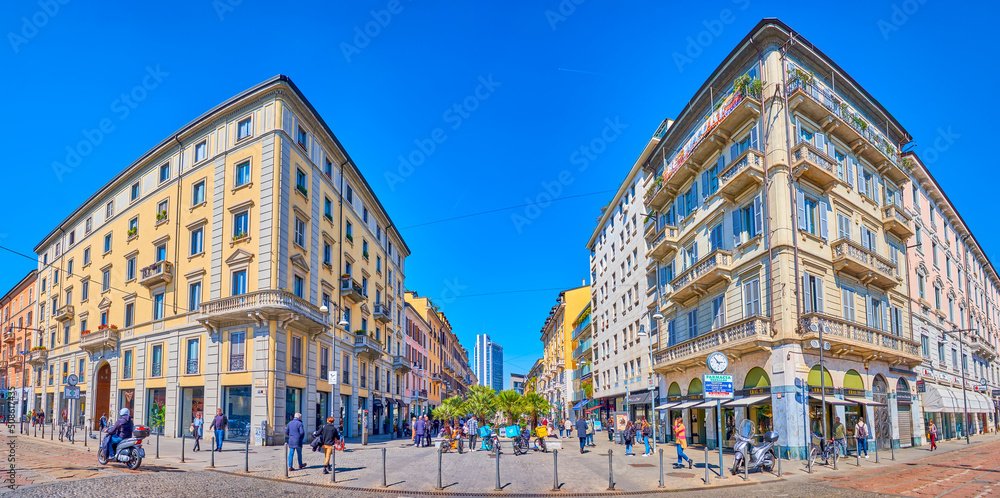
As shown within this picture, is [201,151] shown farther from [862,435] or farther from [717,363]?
[862,435]

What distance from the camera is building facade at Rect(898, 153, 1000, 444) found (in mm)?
35219

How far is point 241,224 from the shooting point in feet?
113

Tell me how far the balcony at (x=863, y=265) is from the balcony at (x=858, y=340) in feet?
7.86

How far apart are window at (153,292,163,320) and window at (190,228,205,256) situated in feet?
13.1

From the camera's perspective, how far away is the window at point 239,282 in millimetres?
33438

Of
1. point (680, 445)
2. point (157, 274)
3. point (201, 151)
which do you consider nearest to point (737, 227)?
point (680, 445)

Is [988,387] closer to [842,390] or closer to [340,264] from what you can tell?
[842,390]

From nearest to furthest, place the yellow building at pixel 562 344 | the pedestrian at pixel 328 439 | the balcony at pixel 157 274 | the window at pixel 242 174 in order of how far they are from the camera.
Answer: the pedestrian at pixel 328 439 → the window at pixel 242 174 → the balcony at pixel 157 274 → the yellow building at pixel 562 344

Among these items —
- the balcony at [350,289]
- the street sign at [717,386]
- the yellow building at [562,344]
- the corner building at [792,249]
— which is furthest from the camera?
the yellow building at [562,344]

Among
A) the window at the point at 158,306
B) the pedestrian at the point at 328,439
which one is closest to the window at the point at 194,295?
the window at the point at 158,306

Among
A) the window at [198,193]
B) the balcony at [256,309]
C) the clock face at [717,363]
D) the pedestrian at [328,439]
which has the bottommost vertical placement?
→ the pedestrian at [328,439]

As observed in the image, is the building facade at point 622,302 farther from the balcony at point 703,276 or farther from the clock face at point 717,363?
the clock face at point 717,363

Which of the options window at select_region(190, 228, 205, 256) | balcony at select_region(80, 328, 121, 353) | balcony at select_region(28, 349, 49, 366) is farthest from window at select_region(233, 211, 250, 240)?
balcony at select_region(28, 349, 49, 366)

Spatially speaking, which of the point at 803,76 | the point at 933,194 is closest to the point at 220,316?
the point at 803,76
